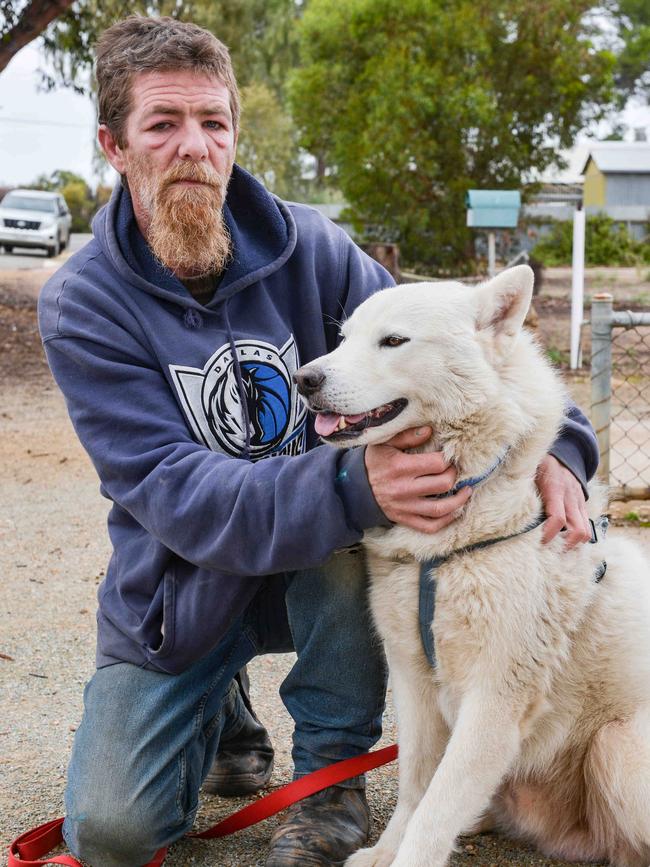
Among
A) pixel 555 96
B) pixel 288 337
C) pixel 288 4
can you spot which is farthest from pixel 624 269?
pixel 288 337

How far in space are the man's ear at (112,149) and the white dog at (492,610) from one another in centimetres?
91

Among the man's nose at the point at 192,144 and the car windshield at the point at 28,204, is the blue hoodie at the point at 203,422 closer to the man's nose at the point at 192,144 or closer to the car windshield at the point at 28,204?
the man's nose at the point at 192,144

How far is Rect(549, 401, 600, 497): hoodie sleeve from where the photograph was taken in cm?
253

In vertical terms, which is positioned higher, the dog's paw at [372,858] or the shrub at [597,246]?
the dog's paw at [372,858]

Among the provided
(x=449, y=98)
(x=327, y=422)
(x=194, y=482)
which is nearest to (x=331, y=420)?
(x=327, y=422)

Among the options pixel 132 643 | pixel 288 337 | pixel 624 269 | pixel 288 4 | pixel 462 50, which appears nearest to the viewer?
pixel 132 643

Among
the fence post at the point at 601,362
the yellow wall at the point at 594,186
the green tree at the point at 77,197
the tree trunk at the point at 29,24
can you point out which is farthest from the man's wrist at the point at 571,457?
the yellow wall at the point at 594,186

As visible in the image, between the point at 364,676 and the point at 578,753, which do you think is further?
the point at 364,676

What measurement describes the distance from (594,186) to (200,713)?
4160 cm

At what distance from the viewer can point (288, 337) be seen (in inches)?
109

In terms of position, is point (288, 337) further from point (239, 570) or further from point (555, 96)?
point (555, 96)

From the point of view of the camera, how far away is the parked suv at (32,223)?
981 inches

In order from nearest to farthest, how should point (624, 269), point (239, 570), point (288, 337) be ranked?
point (239, 570) < point (288, 337) < point (624, 269)

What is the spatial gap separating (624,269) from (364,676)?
2325 cm
